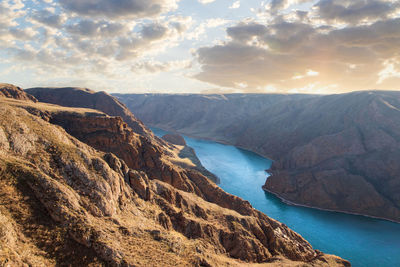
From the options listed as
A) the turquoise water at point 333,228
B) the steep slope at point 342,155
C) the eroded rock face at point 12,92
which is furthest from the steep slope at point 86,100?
the steep slope at point 342,155

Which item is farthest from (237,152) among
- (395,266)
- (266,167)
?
(395,266)

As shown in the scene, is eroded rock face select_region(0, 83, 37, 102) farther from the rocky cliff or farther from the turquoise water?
the turquoise water

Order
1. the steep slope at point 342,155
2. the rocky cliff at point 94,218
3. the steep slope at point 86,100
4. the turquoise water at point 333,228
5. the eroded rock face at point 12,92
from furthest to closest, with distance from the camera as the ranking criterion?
the steep slope at point 86,100 → the steep slope at point 342,155 → the eroded rock face at point 12,92 → the turquoise water at point 333,228 → the rocky cliff at point 94,218

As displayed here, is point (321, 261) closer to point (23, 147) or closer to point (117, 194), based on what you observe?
point (117, 194)

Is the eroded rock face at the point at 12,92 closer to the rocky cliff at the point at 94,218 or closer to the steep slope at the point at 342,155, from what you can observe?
the rocky cliff at the point at 94,218

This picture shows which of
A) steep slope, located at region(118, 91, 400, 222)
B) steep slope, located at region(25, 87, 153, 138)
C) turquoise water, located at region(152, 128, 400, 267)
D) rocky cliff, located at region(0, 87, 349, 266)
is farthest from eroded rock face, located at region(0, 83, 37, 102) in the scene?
steep slope, located at region(118, 91, 400, 222)

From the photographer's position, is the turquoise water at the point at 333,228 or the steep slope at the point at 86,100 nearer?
the turquoise water at the point at 333,228
